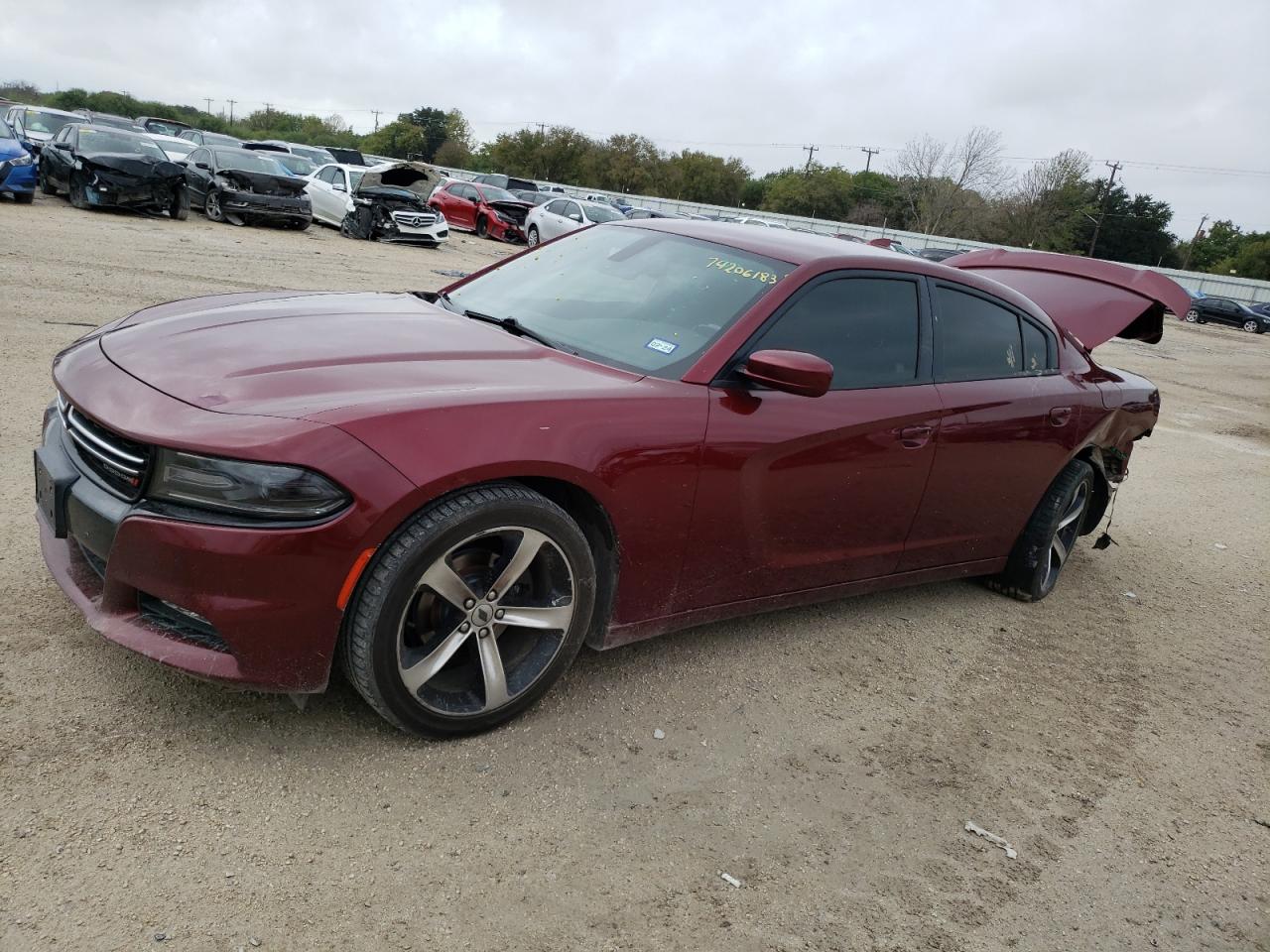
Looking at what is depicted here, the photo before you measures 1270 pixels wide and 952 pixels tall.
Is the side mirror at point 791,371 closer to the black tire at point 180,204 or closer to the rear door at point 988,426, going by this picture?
the rear door at point 988,426

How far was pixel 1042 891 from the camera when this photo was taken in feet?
8.87

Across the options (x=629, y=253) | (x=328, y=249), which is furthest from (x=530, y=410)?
(x=328, y=249)

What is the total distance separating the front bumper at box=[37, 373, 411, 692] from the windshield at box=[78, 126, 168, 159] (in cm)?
1606

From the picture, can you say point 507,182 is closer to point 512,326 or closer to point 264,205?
point 264,205

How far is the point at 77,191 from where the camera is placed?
52.0ft

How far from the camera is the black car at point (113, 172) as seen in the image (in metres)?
15.5

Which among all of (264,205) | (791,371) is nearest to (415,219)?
(264,205)

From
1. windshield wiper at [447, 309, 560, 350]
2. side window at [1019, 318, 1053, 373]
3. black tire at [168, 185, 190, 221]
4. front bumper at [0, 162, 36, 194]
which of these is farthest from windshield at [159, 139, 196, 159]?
side window at [1019, 318, 1053, 373]

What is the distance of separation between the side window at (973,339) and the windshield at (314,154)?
2742 cm

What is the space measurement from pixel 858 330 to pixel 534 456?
161cm

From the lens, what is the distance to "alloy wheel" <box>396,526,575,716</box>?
8.97ft

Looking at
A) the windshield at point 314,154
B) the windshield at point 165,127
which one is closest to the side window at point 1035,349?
the windshield at point 314,154

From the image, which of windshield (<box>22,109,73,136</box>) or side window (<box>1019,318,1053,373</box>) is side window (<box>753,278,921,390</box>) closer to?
side window (<box>1019,318,1053,373</box>)

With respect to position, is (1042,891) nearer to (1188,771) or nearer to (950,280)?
(1188,771)
